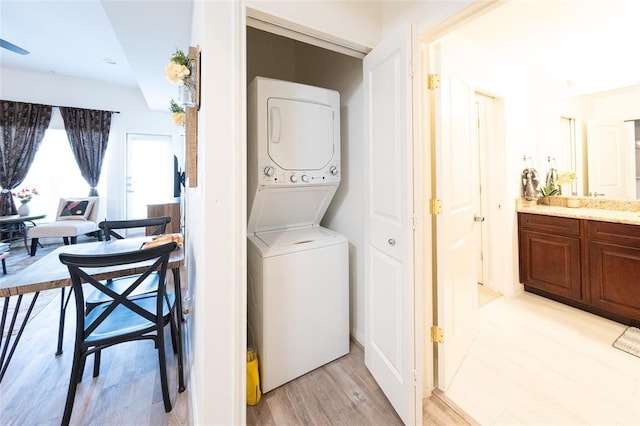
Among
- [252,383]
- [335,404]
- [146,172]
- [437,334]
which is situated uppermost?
[146,172]

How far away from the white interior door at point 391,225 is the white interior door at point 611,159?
2670 mm

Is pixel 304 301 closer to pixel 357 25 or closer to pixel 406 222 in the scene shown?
pixel 406 222

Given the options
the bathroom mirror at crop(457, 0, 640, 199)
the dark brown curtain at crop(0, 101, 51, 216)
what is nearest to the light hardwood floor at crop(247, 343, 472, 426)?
the bathroom mirror at crop(457, 0, 640, 199)

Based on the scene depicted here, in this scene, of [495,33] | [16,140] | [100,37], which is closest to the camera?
[495,33]

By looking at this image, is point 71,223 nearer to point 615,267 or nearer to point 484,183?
point 484,183

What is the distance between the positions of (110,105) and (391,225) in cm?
630

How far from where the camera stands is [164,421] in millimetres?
1436

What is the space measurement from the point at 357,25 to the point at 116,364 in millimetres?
2730

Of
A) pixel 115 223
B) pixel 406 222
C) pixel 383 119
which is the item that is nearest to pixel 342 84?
pixel 383 119

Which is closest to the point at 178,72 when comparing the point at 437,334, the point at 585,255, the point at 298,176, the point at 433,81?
the point at 298,176

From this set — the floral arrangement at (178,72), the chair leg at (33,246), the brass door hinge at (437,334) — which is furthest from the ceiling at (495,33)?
the chair leg at (33,246)

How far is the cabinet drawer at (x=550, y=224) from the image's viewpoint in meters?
2.43

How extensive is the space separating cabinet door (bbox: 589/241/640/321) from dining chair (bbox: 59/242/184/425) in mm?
3289

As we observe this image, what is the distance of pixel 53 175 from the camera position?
5.07m
